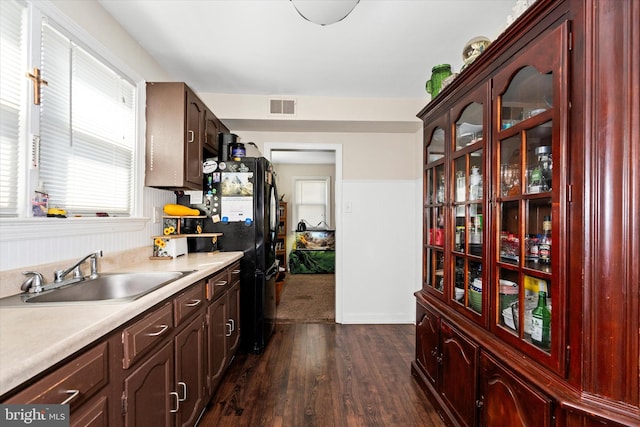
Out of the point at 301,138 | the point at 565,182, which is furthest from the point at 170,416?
the point at 301,138

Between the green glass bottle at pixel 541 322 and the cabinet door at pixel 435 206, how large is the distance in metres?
0.65

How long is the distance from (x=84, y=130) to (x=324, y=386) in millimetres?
2254

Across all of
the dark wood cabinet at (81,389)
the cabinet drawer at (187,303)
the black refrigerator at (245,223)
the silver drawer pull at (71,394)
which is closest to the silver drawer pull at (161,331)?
the cabinet drawer at (187,303)

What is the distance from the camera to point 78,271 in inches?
57.8

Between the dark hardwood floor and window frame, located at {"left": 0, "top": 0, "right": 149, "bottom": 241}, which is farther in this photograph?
the dark hardwood floor

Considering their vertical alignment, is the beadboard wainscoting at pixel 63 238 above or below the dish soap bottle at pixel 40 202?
below

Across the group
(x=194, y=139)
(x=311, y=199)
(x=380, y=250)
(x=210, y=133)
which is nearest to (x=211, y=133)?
(x=210, y=133)

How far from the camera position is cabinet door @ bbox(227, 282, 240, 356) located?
7.23ft

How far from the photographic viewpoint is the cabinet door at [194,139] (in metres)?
2.20

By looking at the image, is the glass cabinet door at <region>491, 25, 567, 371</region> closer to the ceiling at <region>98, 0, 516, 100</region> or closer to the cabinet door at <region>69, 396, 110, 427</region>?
the ceiling at <region>98, 0, 516, 100</region>

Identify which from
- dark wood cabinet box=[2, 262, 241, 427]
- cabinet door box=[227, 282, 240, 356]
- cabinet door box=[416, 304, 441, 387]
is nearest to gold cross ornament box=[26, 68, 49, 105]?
dark wood cabinet box=[2, 262, 241, 427]

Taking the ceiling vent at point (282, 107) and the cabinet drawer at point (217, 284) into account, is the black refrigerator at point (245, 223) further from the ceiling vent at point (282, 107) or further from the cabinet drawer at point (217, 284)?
the ceiling vent at point (282, 107)

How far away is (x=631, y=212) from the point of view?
31.9 inches

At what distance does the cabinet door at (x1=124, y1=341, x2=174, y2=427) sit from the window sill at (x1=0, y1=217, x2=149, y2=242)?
0.77 metres
